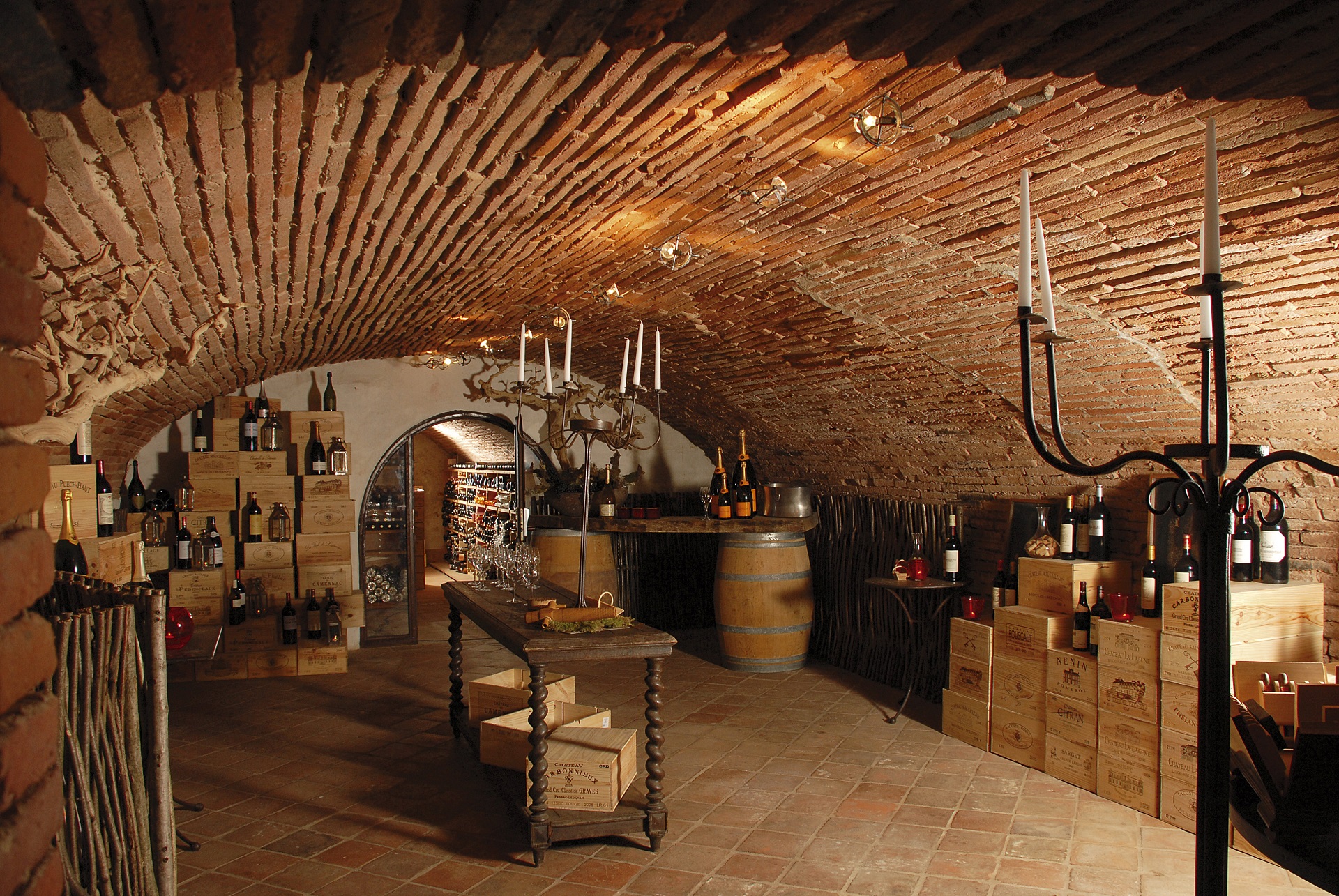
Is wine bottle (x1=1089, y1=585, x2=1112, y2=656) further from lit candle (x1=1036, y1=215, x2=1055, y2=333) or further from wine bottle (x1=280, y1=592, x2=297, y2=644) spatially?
wine bottle (x1=280, y1=592, x2=297, y2=644)

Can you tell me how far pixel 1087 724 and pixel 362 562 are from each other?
216 inches

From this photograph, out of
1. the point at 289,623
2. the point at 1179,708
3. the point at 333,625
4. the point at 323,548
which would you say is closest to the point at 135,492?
the point at 323,548

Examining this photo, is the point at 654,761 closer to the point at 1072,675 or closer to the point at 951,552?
the point at 1072,675

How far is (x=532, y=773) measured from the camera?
322cm

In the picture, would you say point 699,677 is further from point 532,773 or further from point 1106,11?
point 1106,11

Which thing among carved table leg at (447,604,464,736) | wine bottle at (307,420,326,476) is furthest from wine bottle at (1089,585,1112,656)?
wine bottle at (307,420,326,476)

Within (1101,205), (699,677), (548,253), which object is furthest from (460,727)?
(1101,205)

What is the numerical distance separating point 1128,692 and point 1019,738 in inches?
27.3

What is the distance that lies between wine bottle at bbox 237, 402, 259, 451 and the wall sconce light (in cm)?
543

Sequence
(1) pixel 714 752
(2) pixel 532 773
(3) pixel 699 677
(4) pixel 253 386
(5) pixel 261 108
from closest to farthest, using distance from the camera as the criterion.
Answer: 1. (5) pixel 261 108
2. (2) pixel 532 773
3. (1) pixel 714 752
4. (3) pixel 699 677
5. (4) pixel 253 386

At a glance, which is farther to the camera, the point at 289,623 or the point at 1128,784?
the point at 289,623

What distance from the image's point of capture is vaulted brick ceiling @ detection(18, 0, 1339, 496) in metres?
1.33

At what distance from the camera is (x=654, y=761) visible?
129 inches

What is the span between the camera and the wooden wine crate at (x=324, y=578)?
6.45 m
